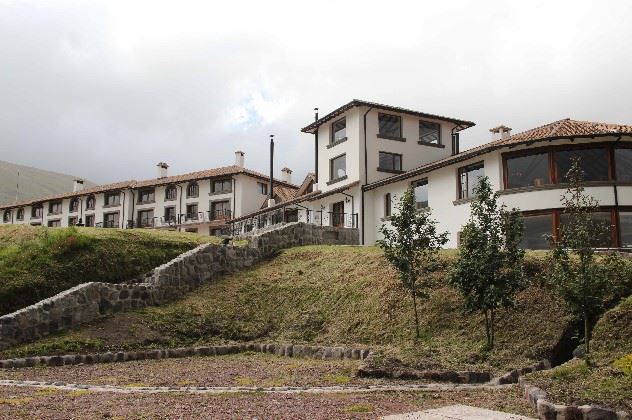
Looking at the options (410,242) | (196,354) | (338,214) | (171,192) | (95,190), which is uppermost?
(95,190)

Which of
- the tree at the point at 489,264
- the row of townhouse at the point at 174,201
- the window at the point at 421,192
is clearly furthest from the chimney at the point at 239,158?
the tree at the point at 489,264

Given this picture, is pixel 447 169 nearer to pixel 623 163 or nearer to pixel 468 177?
pixel 468 177

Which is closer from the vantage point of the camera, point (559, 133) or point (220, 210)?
point (559, 133)

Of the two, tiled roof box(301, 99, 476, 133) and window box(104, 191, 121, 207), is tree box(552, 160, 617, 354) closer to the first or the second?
tiled roof box(301, 99, 476, 133)

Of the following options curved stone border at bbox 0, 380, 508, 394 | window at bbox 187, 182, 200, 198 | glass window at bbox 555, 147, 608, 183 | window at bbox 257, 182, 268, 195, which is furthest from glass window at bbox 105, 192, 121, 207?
curved stone border at bbox 0, 380, 508, 394

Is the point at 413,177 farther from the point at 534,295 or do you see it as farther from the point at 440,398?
the point at 440,398

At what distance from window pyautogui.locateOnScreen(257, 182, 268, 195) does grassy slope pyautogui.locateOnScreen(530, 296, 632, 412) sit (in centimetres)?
5536

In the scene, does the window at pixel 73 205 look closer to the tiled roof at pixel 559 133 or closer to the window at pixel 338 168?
the window at pixel 338 168

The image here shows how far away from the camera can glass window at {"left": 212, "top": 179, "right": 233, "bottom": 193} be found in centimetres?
6688

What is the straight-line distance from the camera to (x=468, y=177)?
31.1 metres

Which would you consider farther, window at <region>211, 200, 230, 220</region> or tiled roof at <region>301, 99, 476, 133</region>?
window at <region>211, 200, 230, 220</region>

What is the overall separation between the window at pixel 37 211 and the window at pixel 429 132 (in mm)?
61283

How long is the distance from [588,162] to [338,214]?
58.1 feet

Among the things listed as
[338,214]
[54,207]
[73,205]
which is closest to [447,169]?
[338,214]
